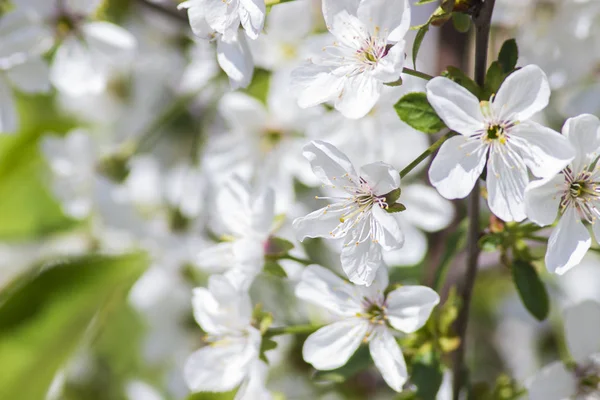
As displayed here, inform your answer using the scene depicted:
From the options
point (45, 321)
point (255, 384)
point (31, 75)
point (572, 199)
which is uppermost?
point (572, 199)

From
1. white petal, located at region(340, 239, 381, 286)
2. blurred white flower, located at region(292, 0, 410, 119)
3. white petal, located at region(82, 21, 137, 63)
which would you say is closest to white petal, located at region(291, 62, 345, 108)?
blurred white flower, located at region(292, 0, 410, 119)

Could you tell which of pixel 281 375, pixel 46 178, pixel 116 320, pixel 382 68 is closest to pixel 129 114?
pixel 46 178

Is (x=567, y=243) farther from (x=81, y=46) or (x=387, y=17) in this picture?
(x=81, y=46)

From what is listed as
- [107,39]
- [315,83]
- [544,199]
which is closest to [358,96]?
[315,83]

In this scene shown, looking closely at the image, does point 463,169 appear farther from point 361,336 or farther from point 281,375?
point 281,375

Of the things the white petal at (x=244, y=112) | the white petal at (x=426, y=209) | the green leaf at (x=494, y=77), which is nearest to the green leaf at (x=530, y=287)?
the green leaf at (x=494, y=77)

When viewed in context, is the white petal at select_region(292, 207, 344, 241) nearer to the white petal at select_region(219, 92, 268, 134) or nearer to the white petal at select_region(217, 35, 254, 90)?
the white petal at select_region(217, 35, 254, 90)
